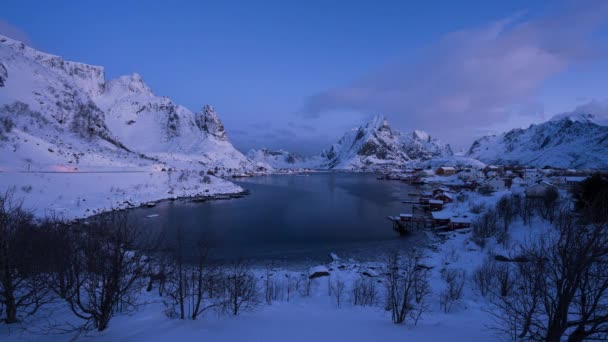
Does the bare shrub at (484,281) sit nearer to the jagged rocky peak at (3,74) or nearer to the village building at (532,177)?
the village building at (532,177)

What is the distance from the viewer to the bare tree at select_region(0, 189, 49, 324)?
655 centimetres

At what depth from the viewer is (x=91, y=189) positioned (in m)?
34.2

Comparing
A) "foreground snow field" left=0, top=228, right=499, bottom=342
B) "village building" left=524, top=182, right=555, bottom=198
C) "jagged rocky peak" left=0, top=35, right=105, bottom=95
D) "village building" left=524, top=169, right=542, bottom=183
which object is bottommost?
"foreground snow field" left=0, top=228, right=499, bottom=342

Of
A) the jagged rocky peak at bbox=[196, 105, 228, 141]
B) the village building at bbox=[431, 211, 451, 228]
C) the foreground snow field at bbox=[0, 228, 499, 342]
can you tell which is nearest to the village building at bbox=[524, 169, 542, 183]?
the village building at bbox=[431, 211, 451, 228]

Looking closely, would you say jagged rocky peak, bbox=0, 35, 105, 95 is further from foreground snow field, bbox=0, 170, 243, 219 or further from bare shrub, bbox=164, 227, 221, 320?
bare shrub, bbox=164, 227, 221, 320

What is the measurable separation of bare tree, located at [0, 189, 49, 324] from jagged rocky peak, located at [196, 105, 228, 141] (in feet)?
477

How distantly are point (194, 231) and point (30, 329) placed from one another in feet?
63.1

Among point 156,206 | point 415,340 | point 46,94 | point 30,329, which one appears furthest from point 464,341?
point 46,94

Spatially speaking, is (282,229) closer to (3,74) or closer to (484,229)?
(484,229)

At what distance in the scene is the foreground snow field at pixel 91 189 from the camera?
26.6 m

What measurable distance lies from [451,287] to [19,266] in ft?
50.9

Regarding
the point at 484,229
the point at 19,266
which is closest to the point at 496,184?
the point at 484,229

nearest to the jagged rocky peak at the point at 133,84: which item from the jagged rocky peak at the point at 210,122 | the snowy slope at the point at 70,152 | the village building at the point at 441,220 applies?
the snowy slope at the point at 70,152

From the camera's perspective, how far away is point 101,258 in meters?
6.32
